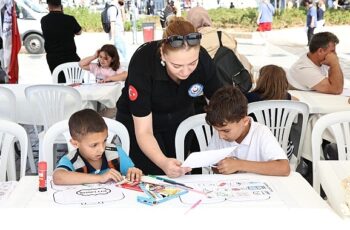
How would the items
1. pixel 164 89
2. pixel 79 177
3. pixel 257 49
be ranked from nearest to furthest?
pixel 79 177 → pixel 164 89 → pixel 257 49

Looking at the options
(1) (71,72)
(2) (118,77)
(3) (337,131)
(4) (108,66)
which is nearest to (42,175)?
(3) (337,131)

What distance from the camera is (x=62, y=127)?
108 inches

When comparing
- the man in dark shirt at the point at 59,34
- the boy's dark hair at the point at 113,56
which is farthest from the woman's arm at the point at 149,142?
the man in dark shirt at the point at 59,34

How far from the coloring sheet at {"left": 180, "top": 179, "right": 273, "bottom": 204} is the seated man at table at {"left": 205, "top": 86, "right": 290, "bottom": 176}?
0.10 meters

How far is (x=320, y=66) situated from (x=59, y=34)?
9.92 ft

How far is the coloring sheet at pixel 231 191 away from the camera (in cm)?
198

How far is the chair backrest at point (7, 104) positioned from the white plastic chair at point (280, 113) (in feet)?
5.93

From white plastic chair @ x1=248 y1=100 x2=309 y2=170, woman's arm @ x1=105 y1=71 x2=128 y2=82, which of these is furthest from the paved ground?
white plastic chair @ x1=248 y1=100 x2=309 y2=170

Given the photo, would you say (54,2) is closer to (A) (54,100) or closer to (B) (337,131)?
(A) (54,100)

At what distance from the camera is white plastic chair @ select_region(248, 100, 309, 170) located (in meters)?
3.26

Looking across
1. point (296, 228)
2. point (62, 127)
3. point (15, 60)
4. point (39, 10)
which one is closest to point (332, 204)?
point (296, 228)

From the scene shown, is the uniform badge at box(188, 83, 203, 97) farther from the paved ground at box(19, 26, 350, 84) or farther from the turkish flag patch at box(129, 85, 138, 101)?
the paved ground at box(19, 26, 350, 84)

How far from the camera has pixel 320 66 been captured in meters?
4.35

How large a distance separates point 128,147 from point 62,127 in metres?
0.35
